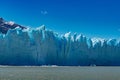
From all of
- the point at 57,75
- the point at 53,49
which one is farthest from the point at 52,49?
the point at 57,75

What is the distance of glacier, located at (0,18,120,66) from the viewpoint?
5384cm

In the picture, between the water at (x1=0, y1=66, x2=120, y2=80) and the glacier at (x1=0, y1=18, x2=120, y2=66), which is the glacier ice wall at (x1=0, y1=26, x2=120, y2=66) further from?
the water at (x1=0, y1=66, x2=120, y2=80)

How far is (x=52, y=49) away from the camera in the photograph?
56.8m

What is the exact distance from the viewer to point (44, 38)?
55812 mm

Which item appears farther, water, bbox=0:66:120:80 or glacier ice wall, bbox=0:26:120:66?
glacier ice wall, bbox=0:26:120:66

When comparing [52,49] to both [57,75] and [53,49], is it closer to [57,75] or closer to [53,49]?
[53,49]

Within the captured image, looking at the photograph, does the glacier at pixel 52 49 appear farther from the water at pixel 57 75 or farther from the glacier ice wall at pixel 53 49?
the water at pixel 57 75

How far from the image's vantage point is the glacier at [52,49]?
53.8 meters

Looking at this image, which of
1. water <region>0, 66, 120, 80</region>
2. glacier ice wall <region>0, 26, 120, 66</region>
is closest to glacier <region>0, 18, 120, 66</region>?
glacier ice wall <region>0, 26, 120, 66</region>

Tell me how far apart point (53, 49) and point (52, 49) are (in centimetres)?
18

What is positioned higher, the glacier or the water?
the glacier

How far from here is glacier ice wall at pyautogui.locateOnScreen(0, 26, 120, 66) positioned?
53.8 metres

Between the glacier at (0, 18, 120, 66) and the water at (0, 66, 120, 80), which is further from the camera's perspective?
the glacier at (0, 18, 120, 66)

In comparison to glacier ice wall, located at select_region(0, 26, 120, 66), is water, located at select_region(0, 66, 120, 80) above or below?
below
